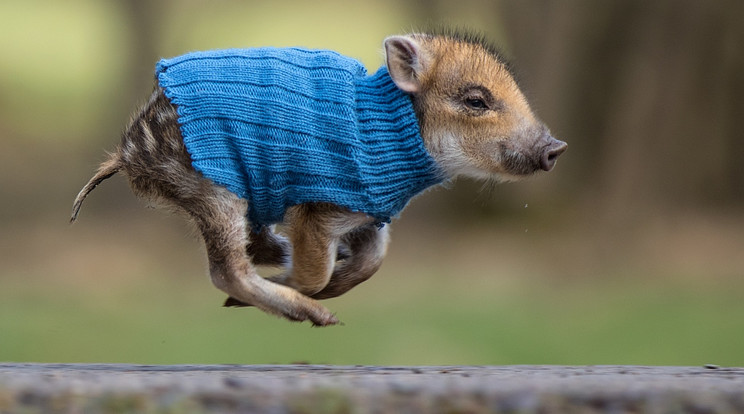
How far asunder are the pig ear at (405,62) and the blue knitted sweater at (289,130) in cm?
6

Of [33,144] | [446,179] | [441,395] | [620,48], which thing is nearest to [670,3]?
[620,48]

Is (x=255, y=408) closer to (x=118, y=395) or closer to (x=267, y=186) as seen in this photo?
(x=118, y=395)

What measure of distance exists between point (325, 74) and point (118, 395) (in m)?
1.36

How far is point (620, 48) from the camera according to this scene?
30.6 ft

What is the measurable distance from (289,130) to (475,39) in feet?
2.32

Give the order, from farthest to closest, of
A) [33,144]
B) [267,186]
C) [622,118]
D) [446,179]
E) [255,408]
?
[33,144] → [622,118] → [446,179] → [267,186] → [255,408]

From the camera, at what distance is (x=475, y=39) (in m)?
3.48

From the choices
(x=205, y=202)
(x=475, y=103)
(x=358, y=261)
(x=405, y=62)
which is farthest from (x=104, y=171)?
(x=475, y=103)

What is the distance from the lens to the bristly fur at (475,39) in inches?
136

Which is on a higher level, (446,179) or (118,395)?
(446,179)

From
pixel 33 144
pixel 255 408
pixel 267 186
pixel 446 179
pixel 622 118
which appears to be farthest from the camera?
pixel 33 144

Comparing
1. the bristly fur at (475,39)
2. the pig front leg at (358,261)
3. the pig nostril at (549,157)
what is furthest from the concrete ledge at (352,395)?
the bristly fur at (475,39)

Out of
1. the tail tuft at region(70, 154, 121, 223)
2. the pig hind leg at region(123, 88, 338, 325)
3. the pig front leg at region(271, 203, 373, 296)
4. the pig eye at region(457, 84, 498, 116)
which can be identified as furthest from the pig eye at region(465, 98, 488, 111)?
the tail tuft at region(70, 154, 121, 223)

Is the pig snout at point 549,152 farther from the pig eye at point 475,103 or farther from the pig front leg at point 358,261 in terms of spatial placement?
the pig front leg at point 358,261
